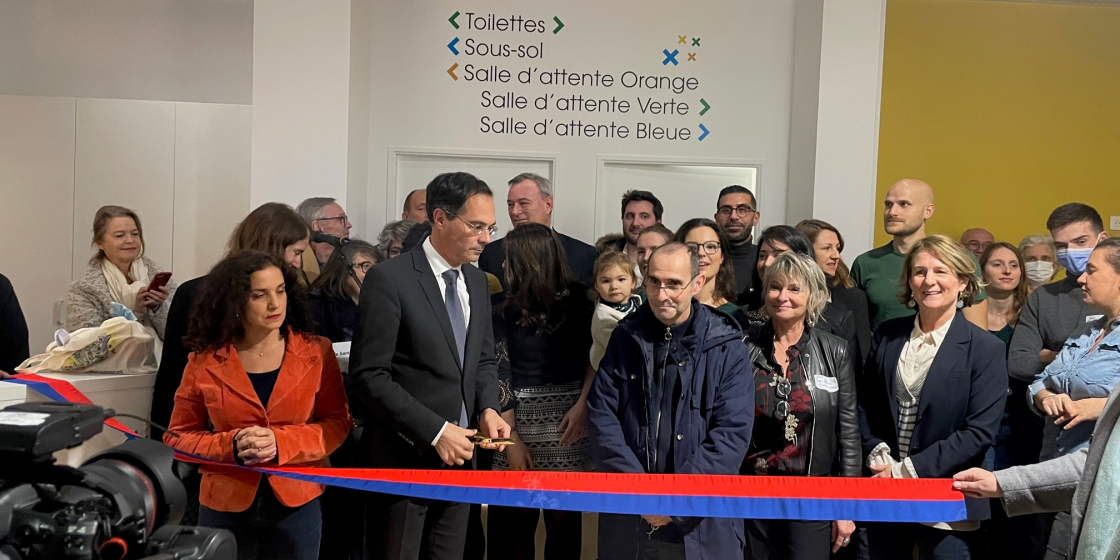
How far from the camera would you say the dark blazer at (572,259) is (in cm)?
430

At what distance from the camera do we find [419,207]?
560 cm

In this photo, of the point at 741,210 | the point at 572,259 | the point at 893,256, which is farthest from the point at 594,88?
the point at 893,256

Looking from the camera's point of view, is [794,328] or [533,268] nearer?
[794,328]

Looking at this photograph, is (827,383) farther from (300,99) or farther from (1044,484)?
(300,99)

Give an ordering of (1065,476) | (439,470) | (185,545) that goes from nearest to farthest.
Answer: (185,545), (1065,476), (439,470)

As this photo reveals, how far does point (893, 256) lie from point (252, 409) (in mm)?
3144

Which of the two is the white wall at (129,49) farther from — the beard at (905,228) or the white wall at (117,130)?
the beard at (905,228)

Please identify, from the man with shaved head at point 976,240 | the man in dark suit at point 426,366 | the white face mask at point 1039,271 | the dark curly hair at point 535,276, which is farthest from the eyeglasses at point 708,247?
the man with shaved head at point 976,240

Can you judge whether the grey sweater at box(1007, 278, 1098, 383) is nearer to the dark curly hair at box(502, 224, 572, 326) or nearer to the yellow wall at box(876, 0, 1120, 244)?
the dark curly hair at box(502, 224, 572, 326)

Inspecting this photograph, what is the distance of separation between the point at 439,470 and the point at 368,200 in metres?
4.36

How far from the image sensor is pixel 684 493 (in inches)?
105

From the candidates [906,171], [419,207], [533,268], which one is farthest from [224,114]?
[906,171]

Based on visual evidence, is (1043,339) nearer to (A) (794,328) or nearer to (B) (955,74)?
(A) (794,328)

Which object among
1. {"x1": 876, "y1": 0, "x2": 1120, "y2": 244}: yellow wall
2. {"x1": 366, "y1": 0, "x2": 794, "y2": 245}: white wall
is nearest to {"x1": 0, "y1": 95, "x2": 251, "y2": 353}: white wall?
{"x1": 366, "y1": 0, "x2": 794, "y2": 245}: white wall
